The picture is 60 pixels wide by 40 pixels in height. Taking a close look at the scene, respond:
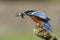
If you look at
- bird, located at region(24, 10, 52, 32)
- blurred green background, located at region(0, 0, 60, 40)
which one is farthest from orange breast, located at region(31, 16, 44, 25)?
blurred green background, located at region(0, 0, 60, 40)

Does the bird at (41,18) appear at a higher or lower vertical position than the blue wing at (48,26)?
higher

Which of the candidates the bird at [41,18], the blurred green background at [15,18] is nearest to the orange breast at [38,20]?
the bird at [41,18]

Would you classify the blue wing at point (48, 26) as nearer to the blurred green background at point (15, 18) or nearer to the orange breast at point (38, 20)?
the orange breast at point (38, 20)

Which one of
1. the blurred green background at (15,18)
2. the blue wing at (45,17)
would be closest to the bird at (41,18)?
the blue wing at (45,17)

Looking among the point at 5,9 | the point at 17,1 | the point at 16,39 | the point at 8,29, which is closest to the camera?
the point at 16,39

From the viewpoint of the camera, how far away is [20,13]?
115 cm

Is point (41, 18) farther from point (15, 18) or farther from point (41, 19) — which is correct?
point (15, 18)

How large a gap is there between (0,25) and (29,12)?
186cm

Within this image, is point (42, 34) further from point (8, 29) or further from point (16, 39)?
point (8, 29)

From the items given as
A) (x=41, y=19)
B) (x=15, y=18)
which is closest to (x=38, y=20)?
(x=41, y=19)

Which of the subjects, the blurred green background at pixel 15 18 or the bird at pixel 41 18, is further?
the blurred green background at pixel 15 18

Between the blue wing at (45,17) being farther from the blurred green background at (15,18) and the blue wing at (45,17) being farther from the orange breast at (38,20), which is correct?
the blurred green background at (15,18)

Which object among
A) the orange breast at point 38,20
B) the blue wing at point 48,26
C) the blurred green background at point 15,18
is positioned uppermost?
the orange breast at point 38,20

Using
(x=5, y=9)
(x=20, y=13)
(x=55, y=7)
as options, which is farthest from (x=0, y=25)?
(x=20, y=13)
